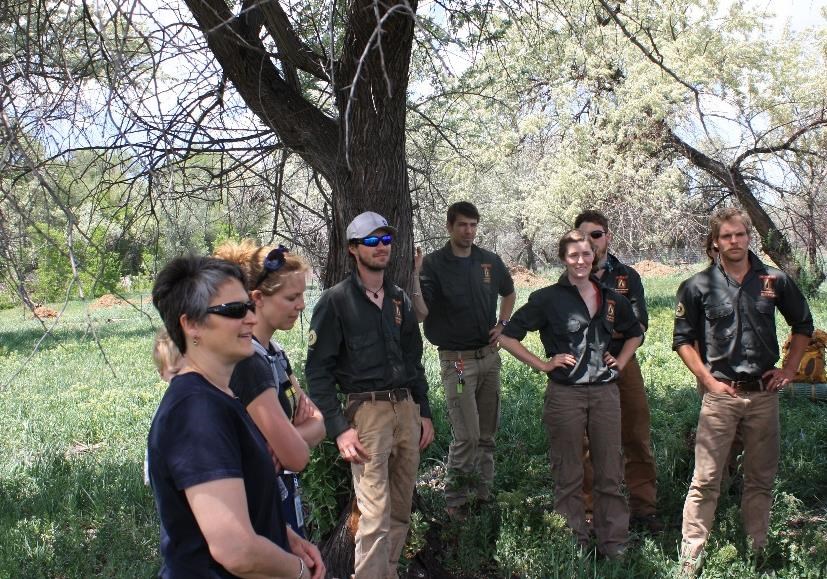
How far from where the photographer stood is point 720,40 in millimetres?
17672

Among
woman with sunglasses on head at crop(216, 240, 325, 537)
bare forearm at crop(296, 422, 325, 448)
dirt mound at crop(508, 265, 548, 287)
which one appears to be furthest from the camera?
dirt mound at crop(508, 265, 548, 287)

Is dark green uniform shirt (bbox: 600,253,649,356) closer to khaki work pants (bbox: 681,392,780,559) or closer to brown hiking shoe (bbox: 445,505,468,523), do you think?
khaki work pants (bbox: 681,392,780,559)

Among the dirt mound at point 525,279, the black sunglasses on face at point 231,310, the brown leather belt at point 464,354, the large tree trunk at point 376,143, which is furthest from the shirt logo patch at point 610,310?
the dirt mound at point 525,279

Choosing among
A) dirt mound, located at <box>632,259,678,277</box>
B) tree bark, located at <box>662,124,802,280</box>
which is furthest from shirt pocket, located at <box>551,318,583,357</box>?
dirt mound, located at <box>632,259,678,277</box>

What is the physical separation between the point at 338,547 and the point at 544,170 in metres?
16.7

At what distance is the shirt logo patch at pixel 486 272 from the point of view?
5.71 m

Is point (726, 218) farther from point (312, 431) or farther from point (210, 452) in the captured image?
point (210, 452)

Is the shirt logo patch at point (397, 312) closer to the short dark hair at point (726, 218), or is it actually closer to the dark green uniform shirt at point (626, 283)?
the dark green uniform shirt at point (626, 283)

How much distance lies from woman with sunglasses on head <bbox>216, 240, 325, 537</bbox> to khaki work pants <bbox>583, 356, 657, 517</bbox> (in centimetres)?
283

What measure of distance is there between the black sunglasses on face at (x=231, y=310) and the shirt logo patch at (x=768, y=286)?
3.37 m

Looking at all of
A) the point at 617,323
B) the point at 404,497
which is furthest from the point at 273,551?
the point at 617,323

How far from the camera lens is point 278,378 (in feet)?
9.61

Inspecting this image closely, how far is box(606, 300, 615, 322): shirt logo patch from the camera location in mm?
4742

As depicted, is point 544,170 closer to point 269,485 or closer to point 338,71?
point 338,71
